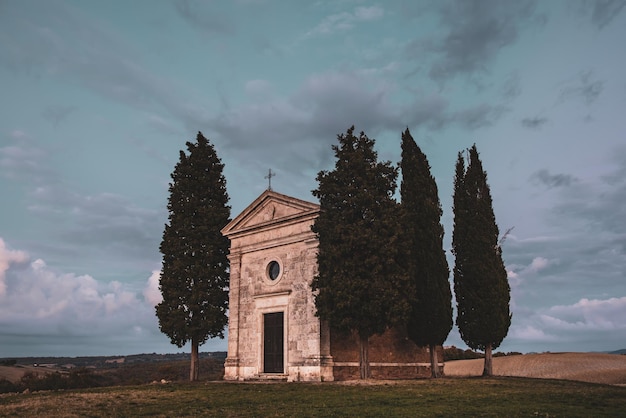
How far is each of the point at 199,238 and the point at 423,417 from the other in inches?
789

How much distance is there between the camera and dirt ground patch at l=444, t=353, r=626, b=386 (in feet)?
82.2

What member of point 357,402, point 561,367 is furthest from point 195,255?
point 561,367

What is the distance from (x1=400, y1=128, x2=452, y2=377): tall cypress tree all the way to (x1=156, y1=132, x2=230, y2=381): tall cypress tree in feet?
35.3

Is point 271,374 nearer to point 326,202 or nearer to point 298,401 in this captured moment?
point 326,202

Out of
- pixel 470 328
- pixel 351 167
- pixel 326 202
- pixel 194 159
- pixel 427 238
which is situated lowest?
pixel 470 328

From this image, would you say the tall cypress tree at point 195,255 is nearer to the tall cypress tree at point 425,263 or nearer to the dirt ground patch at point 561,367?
the tall cypress tree at point 425,263

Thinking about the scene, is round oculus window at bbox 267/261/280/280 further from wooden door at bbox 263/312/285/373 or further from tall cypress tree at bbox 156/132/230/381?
tall cypress tree at bbox 156/132/230/381

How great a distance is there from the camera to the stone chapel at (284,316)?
79.9 feet

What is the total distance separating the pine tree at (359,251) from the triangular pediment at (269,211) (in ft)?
5.58

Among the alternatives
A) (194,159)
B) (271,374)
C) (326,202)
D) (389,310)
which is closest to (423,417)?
(389,310)

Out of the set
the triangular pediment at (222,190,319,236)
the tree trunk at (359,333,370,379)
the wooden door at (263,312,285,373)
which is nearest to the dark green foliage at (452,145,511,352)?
the tree trunk at (359,333,370,379)

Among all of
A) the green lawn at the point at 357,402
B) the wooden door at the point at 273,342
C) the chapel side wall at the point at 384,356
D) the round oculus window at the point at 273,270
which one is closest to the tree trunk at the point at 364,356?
the chapel side wall at the point at 384,356

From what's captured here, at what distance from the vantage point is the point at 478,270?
25188 mm

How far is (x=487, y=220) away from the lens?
2597 cm
